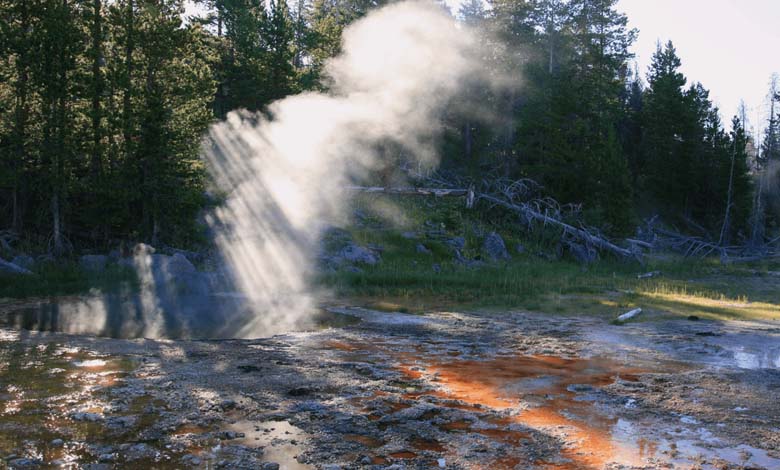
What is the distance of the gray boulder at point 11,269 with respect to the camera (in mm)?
14852

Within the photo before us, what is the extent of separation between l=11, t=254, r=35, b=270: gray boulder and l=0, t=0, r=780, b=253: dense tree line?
1.06 meters

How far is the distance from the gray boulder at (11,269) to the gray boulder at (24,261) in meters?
0.54

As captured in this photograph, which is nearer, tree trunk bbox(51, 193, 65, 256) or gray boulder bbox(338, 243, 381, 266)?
tree trunk bbox(51, 193, 65, 256)

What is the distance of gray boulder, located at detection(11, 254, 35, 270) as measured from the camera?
16.1 m

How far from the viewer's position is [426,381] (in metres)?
7.64

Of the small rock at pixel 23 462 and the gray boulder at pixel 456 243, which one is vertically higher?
the gray boulder at pixel 456 243

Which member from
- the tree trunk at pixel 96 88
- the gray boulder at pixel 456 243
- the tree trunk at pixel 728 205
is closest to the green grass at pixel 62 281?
the tree trunk at pixel 96 88

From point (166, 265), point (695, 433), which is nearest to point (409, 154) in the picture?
point (166, 265)

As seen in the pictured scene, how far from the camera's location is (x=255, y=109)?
28.2 m

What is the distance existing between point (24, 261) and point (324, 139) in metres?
13.4

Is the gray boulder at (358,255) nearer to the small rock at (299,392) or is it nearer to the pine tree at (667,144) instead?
the small rock at (299,392)

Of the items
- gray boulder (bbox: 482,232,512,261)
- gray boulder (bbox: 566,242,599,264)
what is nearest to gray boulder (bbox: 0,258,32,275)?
gray boulder (bbox: 482,232,512,261)

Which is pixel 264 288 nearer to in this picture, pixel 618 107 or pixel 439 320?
pixel 439 320

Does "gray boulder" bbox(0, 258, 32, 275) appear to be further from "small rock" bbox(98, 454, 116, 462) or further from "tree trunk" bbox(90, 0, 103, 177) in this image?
"small rock" bbox(98, 454, 116, 462)
